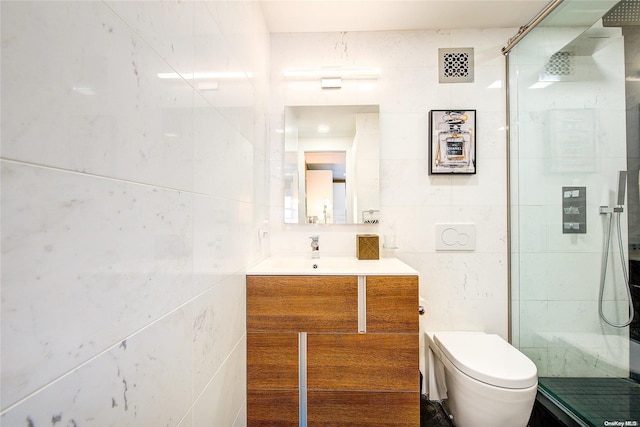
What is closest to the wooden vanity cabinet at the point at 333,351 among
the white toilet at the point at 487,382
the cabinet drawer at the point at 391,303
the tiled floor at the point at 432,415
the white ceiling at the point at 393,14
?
the cabinet drawer at the point at 391,303

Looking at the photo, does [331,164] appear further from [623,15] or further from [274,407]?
[623,15]

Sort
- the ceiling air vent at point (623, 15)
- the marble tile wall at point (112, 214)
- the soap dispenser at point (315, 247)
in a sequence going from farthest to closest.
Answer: the soap dispenser at point (315, 247) < the ceiling air vent at point (623, 15) < the marble tile wall at point (112, 214)

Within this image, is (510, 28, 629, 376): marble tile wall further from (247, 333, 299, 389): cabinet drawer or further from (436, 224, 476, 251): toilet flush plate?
(247, 333, 299, 389): cabinet drawer

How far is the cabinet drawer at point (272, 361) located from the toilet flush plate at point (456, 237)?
1064mm

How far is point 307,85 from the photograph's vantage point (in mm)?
1697

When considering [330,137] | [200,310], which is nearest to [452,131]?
[330,137]

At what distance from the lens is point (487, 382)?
1112 mm

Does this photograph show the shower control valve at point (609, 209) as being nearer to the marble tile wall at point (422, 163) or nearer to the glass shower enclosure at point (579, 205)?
the glass shower enclosure at point (579, 205)

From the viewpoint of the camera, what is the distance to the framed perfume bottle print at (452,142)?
1637mm

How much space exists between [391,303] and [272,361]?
608 millimetres

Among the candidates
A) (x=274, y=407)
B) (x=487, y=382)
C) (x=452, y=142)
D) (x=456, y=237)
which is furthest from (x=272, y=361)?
(x=452, y=142)

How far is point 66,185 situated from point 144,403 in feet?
1.52

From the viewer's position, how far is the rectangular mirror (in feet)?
5.46

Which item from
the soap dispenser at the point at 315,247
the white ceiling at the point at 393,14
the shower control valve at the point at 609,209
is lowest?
the soap dispenser at the point at 315,247
